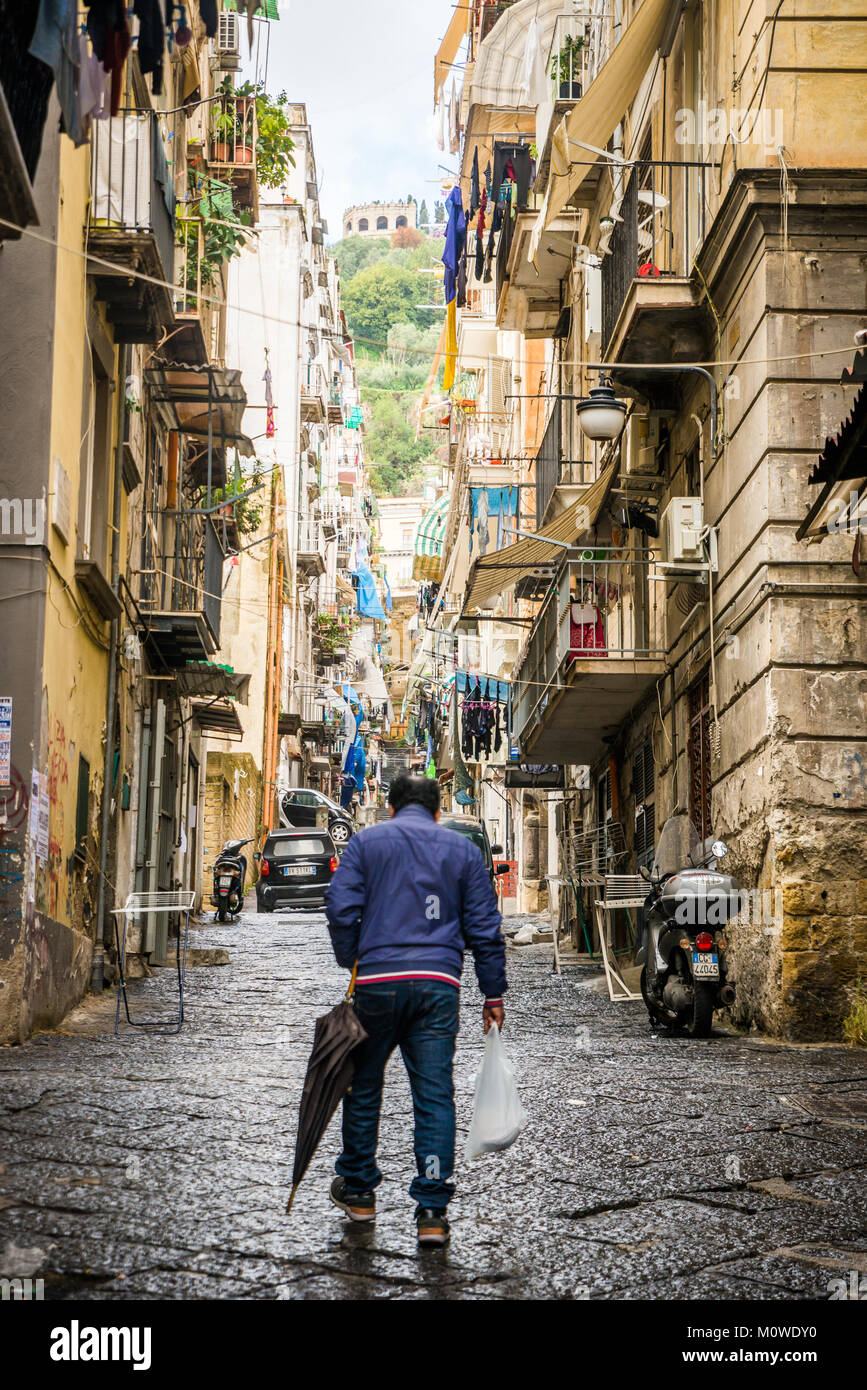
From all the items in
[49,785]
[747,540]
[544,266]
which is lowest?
[49,785]

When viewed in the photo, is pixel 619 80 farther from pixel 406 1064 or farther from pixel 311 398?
pixel 311 398

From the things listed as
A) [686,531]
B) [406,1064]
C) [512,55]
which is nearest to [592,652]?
[686,531]

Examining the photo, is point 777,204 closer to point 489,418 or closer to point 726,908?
point 726,908

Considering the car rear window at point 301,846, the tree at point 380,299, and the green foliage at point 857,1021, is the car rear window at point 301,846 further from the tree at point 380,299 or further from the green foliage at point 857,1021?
the tree at point 380,299

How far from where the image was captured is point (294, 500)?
46.1 m

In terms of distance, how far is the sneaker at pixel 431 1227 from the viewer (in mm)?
5219

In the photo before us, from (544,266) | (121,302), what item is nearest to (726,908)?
(121,302)

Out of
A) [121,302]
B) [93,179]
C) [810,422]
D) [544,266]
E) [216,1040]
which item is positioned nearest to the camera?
[216,1040]

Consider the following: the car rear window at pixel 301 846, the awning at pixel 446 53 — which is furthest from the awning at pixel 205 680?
the awning at pixel 446 53

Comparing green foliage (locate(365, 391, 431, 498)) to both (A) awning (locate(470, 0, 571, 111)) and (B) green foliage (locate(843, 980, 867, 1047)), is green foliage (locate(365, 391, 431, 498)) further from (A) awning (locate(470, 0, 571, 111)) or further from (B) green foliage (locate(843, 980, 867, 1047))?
(B) green foliage (locate(843, 980, 867, 1047))

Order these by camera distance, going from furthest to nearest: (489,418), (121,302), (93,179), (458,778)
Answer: (458,778) < (489,418) < (121,302) < (93,179)

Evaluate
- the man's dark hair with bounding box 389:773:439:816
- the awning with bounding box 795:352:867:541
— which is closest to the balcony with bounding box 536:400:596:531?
the awning with bounding box 795:352:867:541

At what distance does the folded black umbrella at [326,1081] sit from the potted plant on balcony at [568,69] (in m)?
17.3

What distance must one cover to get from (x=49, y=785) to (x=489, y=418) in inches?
1382
